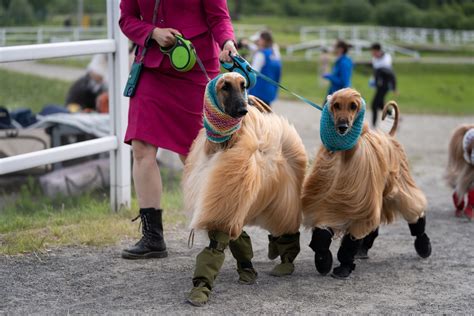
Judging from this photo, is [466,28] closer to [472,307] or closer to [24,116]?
[24,116]

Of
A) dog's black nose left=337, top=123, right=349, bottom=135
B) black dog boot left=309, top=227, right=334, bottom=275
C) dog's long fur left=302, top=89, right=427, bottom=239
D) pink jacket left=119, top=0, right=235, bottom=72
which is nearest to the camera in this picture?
dog's black nose left=337, top=123, right=349, bottom=135

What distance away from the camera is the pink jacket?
18.5 feet

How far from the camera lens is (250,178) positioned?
489cm

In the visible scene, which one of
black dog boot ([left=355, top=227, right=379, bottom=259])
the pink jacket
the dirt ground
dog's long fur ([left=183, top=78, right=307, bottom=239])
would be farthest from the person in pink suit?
black dog boot ([left=355, top=227, right=379, bottom=259])

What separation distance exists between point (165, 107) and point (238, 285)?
4.35 ft

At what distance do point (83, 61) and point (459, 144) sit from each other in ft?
64.7

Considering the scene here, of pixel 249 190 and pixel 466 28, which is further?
pixel 466 28

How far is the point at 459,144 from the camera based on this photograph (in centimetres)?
800

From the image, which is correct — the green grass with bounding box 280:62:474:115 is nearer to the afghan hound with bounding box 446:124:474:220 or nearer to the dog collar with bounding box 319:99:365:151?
the afghan hound with bounding box 446:124:474:220

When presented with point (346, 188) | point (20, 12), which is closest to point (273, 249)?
point (346, 188)

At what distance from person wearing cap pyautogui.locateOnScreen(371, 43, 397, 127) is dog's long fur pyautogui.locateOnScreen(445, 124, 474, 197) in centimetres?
825

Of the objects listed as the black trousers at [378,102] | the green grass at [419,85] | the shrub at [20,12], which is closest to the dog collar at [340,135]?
the shrub at [20,12]

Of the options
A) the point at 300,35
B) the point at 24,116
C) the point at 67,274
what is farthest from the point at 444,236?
the point at 300,35

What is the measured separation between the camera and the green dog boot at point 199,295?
4820 mm
